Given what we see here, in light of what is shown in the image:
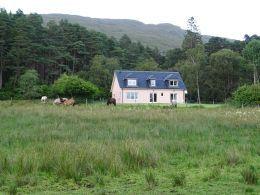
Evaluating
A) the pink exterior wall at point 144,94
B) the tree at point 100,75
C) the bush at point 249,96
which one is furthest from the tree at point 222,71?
the bush at point 249,96

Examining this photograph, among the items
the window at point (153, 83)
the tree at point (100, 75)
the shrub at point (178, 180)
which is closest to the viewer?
the shrub at point (178, 180)

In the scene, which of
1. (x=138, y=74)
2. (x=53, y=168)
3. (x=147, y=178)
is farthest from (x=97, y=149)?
(x=138, y=74)

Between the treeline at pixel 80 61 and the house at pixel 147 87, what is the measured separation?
4419mm

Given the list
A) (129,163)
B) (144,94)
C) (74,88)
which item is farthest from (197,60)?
(129,163)

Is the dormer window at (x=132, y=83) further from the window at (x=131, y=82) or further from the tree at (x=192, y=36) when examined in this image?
the tree at (x=192, y=36)

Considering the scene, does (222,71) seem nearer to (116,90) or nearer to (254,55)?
(254,55)

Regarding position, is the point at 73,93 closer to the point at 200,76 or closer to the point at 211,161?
the point at 200,76

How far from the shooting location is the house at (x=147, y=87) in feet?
232

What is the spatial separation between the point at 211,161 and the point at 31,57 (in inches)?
2843

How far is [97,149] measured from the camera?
10.4m

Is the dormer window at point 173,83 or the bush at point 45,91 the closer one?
the bush at point 45,91

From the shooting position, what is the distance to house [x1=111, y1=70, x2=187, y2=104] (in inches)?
2783

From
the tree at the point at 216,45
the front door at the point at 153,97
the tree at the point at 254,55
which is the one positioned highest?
the tree at the point at 216,45

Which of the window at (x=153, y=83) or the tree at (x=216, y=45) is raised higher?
the tree at (x=216, y=45)
